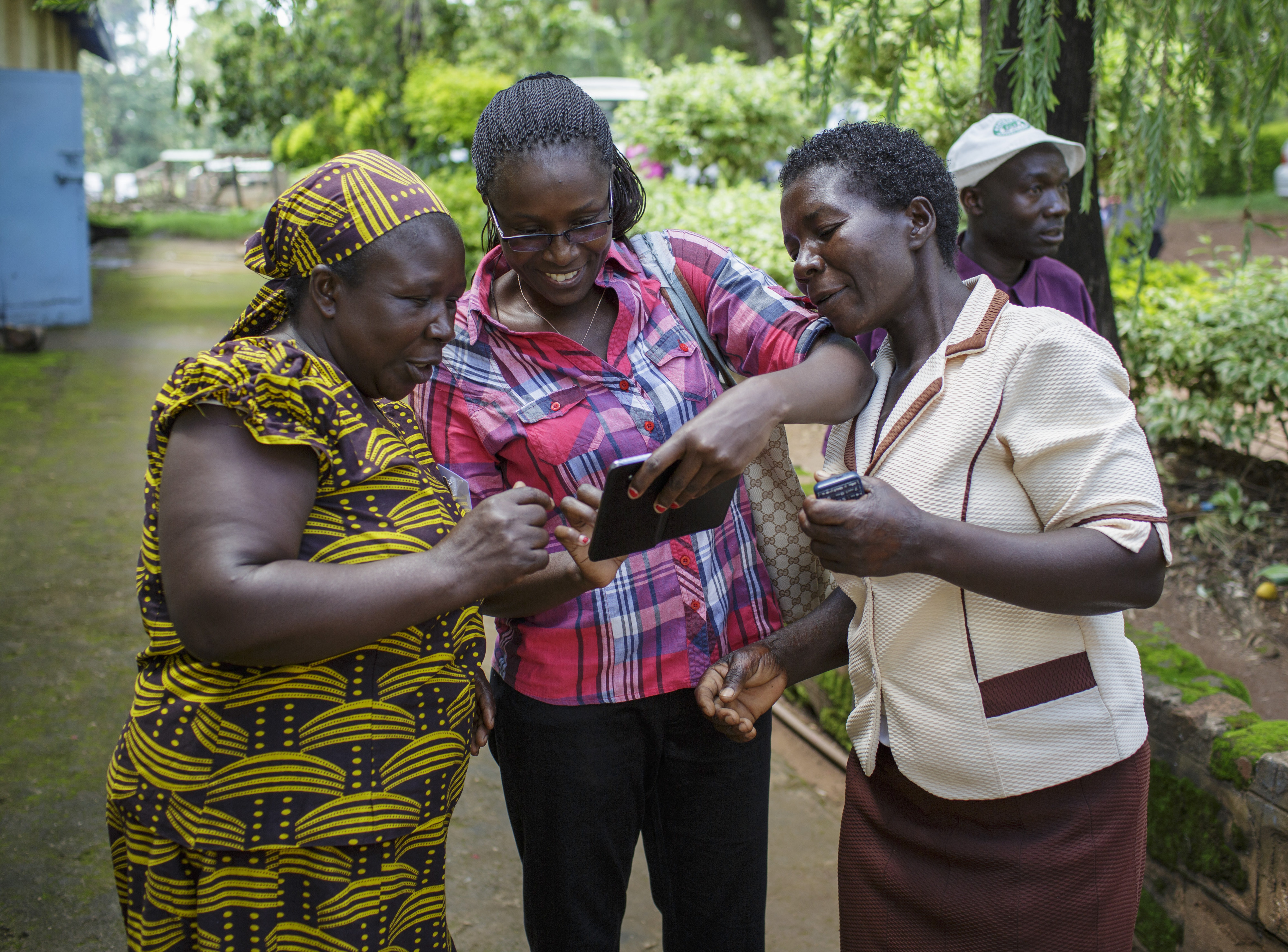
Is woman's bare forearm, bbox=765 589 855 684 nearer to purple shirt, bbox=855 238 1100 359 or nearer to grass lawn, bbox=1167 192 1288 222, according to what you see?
purple shirt, bbox=855 238 1100 359

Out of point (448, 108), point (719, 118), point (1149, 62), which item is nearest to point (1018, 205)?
point (1149, 62)

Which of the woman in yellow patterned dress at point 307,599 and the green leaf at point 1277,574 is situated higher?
the woman in yellow patterned dress at point 307,599

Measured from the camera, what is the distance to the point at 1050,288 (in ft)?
11.6

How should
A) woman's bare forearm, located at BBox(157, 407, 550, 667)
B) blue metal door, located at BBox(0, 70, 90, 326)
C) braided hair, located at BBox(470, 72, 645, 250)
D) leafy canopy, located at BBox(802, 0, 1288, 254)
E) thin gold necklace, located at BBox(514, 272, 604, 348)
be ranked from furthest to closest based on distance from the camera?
blue metal door, located at BBox(0, 70, 90, 326)
leafy canopy, located at BBox(802, 0, 1288, 254)
thin gold necklace, located at BBox(514, 272, 604, 348)
braided hair, located at BBox(470, 72, 645, 250)
woman's bare forearm, located at BBox(157, 407, 550, 667)

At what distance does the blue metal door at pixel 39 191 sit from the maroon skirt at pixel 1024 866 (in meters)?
11.2

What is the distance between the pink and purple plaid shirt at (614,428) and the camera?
196 cm

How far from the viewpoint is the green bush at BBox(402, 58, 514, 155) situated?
9.30m

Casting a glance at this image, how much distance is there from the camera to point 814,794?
383 cm

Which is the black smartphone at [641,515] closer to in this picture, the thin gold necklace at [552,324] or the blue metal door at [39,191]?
the thin gold necklace at [552,324]

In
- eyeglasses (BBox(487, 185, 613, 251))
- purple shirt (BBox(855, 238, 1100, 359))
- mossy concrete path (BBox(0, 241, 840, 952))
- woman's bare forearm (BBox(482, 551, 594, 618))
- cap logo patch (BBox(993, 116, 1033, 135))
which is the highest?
cap logo patch (BBox(993, 116, 1033, 135))

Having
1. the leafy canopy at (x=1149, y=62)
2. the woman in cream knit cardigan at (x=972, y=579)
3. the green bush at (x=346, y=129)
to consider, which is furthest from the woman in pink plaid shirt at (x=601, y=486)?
the green bush at (x=346, y=129)

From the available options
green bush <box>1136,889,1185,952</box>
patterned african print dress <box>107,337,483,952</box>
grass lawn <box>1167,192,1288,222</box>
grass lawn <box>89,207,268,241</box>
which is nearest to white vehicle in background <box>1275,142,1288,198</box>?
grass lawn <box>1167,192,1288,222</box>

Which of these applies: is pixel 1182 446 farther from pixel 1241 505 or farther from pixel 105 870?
pixel 105 870

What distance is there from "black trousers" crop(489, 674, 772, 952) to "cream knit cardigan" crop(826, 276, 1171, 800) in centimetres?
44
